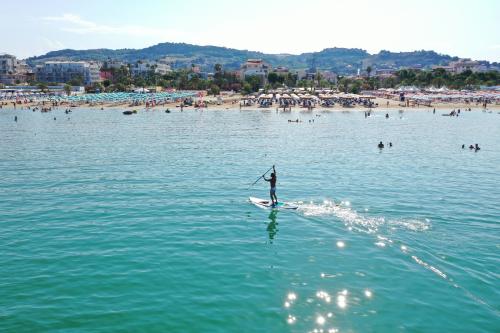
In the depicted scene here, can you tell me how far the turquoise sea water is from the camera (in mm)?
15352

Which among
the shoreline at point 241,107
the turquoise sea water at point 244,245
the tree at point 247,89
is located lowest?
the turquoise sea water at point 244,245

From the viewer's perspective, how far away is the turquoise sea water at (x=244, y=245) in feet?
50.4

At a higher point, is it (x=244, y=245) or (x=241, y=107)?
(x=241, y=107)

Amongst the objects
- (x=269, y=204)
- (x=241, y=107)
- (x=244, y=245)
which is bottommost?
(x=244, y=245)

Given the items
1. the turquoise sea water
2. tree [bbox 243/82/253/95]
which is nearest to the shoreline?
tree [bbox 243/82/253/95]

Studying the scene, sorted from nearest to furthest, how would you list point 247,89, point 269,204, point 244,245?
point 244,245, point 269,204, point 247,89

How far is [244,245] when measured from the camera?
21875 mm

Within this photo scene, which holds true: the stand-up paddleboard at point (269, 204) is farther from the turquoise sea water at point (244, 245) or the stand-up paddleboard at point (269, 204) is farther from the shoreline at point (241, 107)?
the shoreline at point (241, 107)

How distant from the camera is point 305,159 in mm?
46844

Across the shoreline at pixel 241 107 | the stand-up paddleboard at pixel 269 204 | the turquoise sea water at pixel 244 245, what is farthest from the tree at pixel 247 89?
the stand-up paddleboard at pixel 269 204

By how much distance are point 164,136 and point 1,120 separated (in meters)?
48.4

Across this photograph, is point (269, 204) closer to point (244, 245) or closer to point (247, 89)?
point (244, 245)

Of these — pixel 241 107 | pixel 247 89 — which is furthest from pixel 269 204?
pixel 247 89

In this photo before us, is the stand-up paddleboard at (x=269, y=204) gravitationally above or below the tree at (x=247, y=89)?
below
